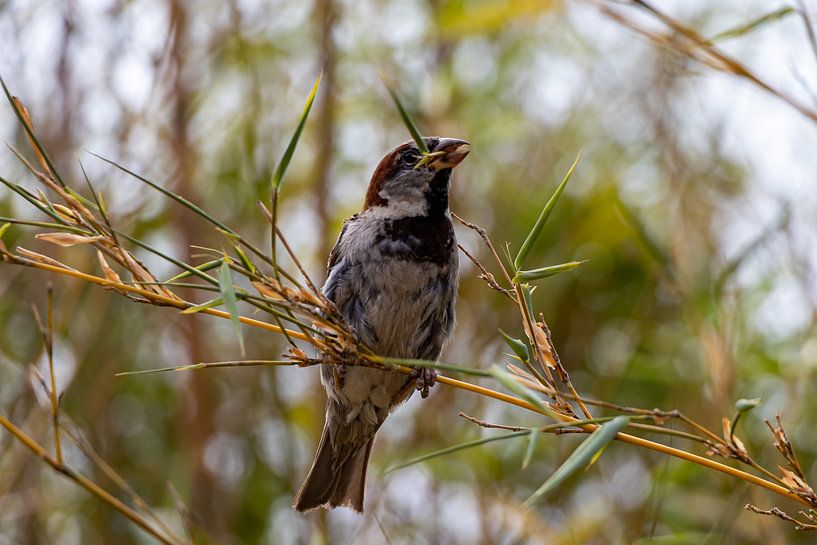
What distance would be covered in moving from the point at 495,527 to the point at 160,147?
7.36 ft

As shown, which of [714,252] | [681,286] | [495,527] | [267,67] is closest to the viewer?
[681,286]

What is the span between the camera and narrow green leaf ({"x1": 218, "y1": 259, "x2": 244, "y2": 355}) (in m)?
1.59

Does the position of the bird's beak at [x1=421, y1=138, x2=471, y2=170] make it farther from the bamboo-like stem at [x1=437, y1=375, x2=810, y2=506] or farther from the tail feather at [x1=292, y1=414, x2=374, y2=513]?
the bamboo-like stem at [x1=437, y1=375, x2=810, y2=506]

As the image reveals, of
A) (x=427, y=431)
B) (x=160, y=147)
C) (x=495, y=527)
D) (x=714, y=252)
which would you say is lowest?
(x=495, y=527)

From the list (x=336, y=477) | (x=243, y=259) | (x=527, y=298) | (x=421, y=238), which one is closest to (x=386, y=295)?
(x=421, y=238)

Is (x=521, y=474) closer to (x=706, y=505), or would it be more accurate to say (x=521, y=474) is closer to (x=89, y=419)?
(x=706, y=505)

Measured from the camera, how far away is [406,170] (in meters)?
3.18

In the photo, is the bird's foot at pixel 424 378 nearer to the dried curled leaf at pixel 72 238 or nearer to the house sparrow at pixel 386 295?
the house sparrow at pixel 386 295

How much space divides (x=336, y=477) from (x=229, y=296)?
5.41ft

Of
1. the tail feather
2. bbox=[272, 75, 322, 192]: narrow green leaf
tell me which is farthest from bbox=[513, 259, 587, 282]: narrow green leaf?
the tail feather

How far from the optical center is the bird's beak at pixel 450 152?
2887 millimetres

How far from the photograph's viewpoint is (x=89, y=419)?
14.6 ft

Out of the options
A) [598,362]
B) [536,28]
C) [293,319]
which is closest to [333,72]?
[536,28]

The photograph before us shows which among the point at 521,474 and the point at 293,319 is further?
the point at 521,474
